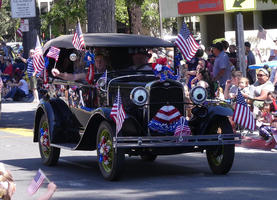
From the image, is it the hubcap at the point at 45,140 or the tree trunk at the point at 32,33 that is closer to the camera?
the hubcap at the point at 45,140

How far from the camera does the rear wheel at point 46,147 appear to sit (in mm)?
11446

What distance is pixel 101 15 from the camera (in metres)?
18.8

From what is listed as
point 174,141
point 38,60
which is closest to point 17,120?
point 38,60

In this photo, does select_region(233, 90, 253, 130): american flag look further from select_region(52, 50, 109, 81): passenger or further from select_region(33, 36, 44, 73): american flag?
select_region(33, 36, 44, 73): american flag

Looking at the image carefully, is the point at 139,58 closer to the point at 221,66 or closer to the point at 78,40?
the point at 78,40

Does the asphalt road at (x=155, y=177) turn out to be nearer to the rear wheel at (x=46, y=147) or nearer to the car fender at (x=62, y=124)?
the rear wheel at (x=46, y=147)

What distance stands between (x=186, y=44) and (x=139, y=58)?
0.78 meters

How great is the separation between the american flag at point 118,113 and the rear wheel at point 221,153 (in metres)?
1.42

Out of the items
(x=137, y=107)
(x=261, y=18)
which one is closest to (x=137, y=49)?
(x=137, y=107)

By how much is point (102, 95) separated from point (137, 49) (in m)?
1.19

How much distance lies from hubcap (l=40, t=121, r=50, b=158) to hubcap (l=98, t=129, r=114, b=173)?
2.08 m

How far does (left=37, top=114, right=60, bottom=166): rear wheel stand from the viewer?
11446mm

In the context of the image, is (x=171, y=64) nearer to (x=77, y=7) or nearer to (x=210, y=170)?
(x=210, y=170)

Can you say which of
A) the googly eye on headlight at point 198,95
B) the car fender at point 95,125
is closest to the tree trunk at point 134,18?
the car fender at point 95,125
